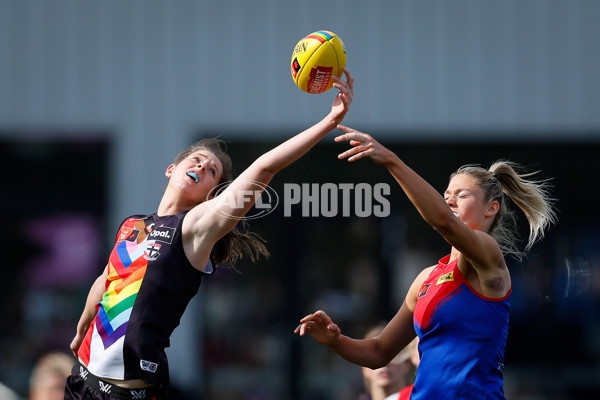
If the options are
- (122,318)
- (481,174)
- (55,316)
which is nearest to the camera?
(122,318)

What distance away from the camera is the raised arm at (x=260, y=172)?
297cm

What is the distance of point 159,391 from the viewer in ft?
10.5

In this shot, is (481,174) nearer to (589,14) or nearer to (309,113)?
(309,113)

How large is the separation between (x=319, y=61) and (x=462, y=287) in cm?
124

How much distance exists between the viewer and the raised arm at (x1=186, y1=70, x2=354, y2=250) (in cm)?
297

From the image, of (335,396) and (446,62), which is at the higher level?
(446,62)

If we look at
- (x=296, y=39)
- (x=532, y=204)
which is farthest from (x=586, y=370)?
(x=532, y=204)

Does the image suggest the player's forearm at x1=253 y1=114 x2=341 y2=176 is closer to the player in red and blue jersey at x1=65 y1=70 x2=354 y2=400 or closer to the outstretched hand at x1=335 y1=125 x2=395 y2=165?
the player in red and blue jersey at x1=65 y1=70 x2=354 y2=400

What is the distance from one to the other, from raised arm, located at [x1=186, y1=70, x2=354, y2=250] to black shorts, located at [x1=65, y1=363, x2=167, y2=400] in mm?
742

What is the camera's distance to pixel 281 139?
8.45 meters

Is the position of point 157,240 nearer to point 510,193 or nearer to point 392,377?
point 510,193

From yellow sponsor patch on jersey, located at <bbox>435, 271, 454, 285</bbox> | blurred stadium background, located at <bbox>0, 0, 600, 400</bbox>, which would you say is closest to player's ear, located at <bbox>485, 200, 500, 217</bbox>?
yellow sponsor patch on jersey, located at <bbox>435, 271, 454, 285</bbox>

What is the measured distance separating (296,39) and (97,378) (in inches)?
235

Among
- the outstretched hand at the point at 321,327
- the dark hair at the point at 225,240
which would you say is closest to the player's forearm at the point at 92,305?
the dark hair at the point at 225,240
